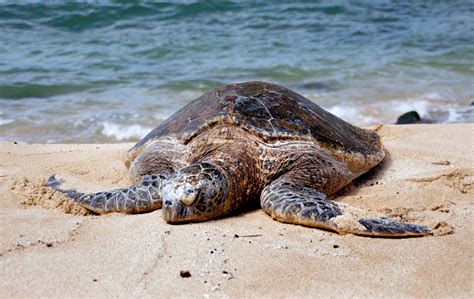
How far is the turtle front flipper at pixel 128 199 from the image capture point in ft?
11.3

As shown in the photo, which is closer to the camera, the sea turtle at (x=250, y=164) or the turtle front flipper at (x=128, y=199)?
the sea turtle at (x=250, y=164)

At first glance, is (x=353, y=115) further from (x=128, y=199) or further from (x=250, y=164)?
(x=128, y=199)

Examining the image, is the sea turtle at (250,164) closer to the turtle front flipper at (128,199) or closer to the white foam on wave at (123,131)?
the turtle front flipper at (128,199)

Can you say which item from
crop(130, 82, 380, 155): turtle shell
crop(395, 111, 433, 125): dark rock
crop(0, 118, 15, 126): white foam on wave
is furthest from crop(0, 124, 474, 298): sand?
crop(0, 118, 15, 126): white foam on wave

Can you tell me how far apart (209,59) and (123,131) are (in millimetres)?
4395

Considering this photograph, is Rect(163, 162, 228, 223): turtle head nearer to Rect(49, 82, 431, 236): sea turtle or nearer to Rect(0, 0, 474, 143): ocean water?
Rect(49, 82, 431, 236): sea turtle

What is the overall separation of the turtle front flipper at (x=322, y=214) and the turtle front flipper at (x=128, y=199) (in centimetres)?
65

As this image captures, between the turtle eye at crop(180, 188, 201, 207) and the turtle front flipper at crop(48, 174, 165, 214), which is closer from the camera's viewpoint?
the turtle eye at crop(180, 188, 201, 207)

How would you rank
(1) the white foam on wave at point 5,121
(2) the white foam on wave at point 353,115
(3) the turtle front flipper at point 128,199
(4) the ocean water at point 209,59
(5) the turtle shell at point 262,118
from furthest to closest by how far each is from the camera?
(4) the ocean water at point 209,59 < (2) the white foam on wave at point 353,115 < (1) the white foam on wave at point 5,121 < (5) the turtle shell at point 262,118 < (3) the turtle front flipper at point 128,199

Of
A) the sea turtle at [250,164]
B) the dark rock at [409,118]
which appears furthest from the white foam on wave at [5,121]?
the dark rock at [409,118]

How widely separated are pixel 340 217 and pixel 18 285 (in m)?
1.59

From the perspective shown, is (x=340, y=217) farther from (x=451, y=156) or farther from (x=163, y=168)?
(x=451, y=156)

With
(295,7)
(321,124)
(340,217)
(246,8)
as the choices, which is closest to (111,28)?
(246,8)

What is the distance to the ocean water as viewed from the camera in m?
7.31
